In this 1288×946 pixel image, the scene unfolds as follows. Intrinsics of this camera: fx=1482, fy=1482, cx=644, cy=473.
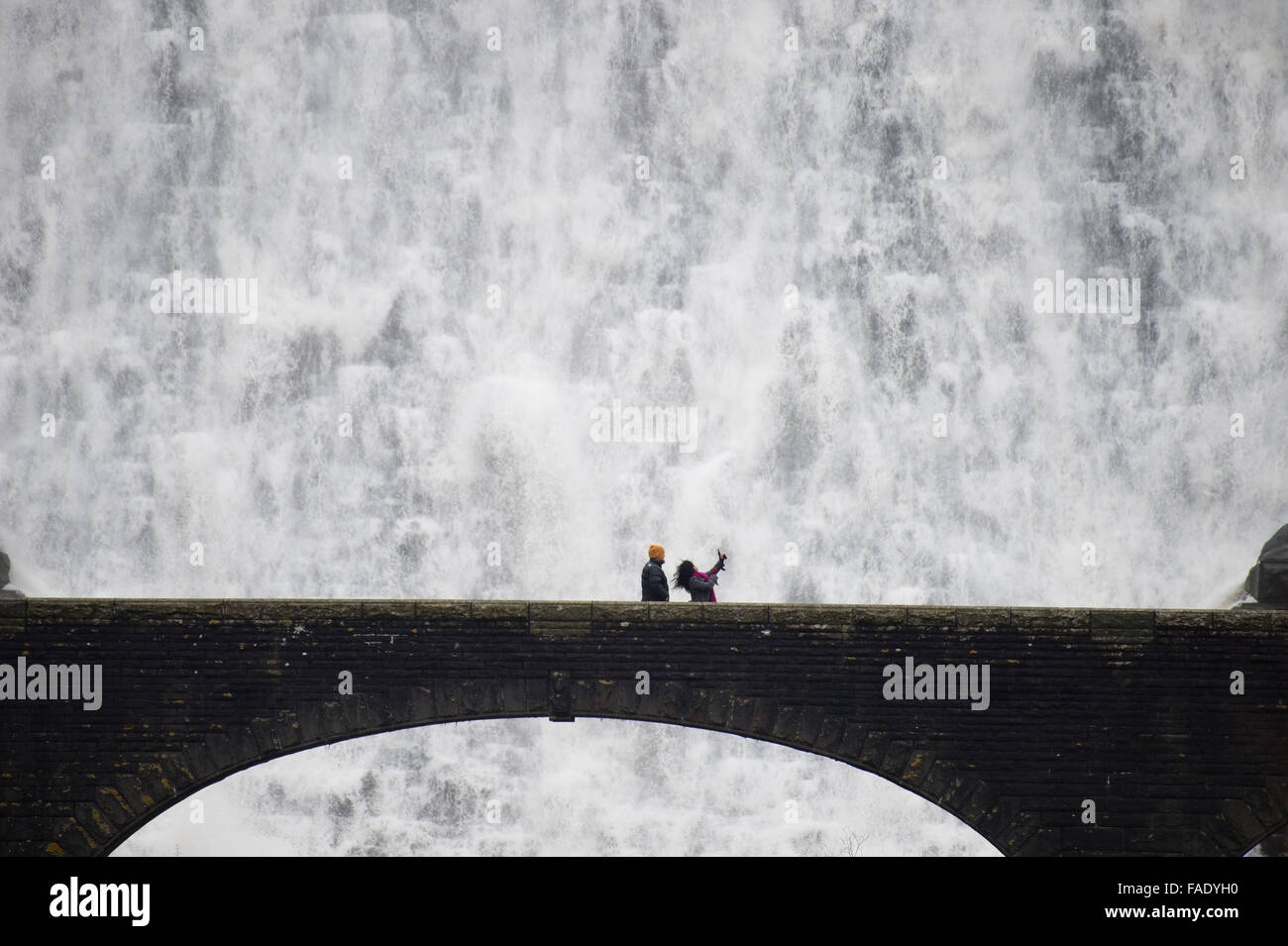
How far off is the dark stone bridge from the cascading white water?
19390 millimetres

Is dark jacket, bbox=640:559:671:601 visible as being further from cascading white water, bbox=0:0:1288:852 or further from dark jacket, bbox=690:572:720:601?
cascading white water, bbox=0:0:1288:852

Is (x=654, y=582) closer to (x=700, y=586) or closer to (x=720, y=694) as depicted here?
(x=700, y=586)

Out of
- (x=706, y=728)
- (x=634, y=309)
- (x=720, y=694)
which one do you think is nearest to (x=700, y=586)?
(x=720, y=694)

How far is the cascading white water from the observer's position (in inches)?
1396

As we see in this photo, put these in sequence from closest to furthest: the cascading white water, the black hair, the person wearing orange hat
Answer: the person wearing orange hat → the black hair → the cascading white water

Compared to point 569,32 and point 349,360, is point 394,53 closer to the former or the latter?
point 569,32

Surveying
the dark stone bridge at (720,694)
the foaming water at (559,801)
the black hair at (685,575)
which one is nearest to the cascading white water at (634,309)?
the foaming water at (559,801)

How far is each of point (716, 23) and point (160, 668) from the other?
25605mm

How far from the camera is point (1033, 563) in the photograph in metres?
35.6

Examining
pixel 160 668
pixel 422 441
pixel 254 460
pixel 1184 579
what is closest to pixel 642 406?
pixel 422 441

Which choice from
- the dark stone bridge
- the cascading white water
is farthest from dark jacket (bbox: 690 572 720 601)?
the cascading white water

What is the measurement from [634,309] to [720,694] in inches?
846

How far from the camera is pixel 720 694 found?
16.0 m

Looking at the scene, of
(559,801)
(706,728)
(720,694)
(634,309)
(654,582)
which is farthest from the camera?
(634,309)
